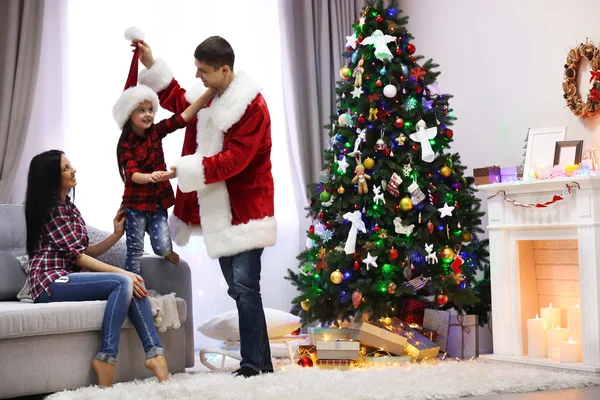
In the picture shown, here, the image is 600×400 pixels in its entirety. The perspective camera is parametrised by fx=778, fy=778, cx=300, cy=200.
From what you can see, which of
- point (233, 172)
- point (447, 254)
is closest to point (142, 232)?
point (233, 172)

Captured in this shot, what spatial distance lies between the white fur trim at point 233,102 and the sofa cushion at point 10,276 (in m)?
1.20

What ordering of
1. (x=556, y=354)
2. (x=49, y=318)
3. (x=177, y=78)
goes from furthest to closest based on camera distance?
(x=177, y=78), (x=556, y=354), (x=49, y=318)

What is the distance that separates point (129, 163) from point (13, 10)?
5.78ft

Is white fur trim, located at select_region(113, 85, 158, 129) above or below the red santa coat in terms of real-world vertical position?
above

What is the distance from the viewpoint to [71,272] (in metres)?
3.56

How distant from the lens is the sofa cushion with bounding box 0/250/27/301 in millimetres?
3660

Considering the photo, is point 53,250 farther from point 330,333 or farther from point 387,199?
point 387,199

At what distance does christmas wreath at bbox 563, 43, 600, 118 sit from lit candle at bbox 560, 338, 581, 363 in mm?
1282

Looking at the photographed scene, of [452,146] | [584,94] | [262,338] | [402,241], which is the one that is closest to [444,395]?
[262,338]

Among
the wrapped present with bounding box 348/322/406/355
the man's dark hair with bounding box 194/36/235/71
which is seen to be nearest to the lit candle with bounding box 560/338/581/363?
the wrapped present with bounding box 348/322/406/355

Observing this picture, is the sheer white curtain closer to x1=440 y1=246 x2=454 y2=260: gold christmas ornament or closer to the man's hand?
the man's hand

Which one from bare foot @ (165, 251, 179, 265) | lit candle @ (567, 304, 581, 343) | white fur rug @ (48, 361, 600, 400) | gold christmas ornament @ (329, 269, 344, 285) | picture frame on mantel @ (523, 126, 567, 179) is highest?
picture frame on mantel @ (523, 126, 567, 179)

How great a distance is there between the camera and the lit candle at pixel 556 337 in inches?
154

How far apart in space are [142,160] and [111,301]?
2.33 ft
